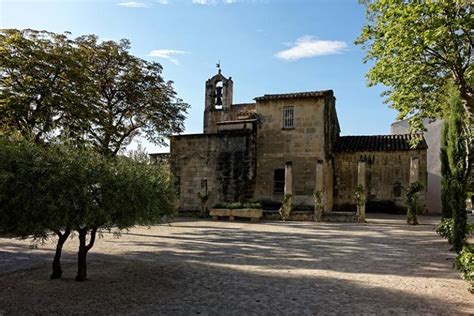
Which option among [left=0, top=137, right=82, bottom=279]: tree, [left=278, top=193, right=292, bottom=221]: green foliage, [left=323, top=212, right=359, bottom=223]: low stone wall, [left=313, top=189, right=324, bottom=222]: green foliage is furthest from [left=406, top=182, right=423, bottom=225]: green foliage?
[left=0, top=137, right=82, bottom=279]: tree

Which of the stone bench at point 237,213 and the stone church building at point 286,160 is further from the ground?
the stone church building at point 286,160

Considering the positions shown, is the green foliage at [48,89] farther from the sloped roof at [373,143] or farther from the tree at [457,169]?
the sloped roof at [373,143]

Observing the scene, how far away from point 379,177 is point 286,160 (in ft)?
19.6

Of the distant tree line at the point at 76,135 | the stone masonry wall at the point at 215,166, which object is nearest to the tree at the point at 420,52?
the distant tree line at the point at 76,135

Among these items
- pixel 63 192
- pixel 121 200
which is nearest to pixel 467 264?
pixel 121 200

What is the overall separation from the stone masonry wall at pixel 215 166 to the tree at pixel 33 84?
971 cm

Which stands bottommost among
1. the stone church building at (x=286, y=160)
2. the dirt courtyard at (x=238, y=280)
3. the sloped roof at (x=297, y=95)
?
the dirt courtyard at (x=238, y=280)

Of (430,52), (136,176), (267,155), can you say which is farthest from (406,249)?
(267,155)

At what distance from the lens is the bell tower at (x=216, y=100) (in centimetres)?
2978

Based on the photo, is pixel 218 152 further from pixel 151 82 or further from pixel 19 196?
pixel 19 196

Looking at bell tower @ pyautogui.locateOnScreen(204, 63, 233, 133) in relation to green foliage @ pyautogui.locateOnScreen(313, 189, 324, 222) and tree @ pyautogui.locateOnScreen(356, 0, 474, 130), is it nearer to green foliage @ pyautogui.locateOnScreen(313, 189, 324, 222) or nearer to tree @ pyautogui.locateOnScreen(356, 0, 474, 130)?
green foliage @ pyautogui.locateOnScreen(313, 189, 324, 222)

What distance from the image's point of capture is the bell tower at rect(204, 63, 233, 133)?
2978 cm

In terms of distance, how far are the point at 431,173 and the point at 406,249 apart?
19.2m

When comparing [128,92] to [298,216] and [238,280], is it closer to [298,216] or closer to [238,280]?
[298,216]
